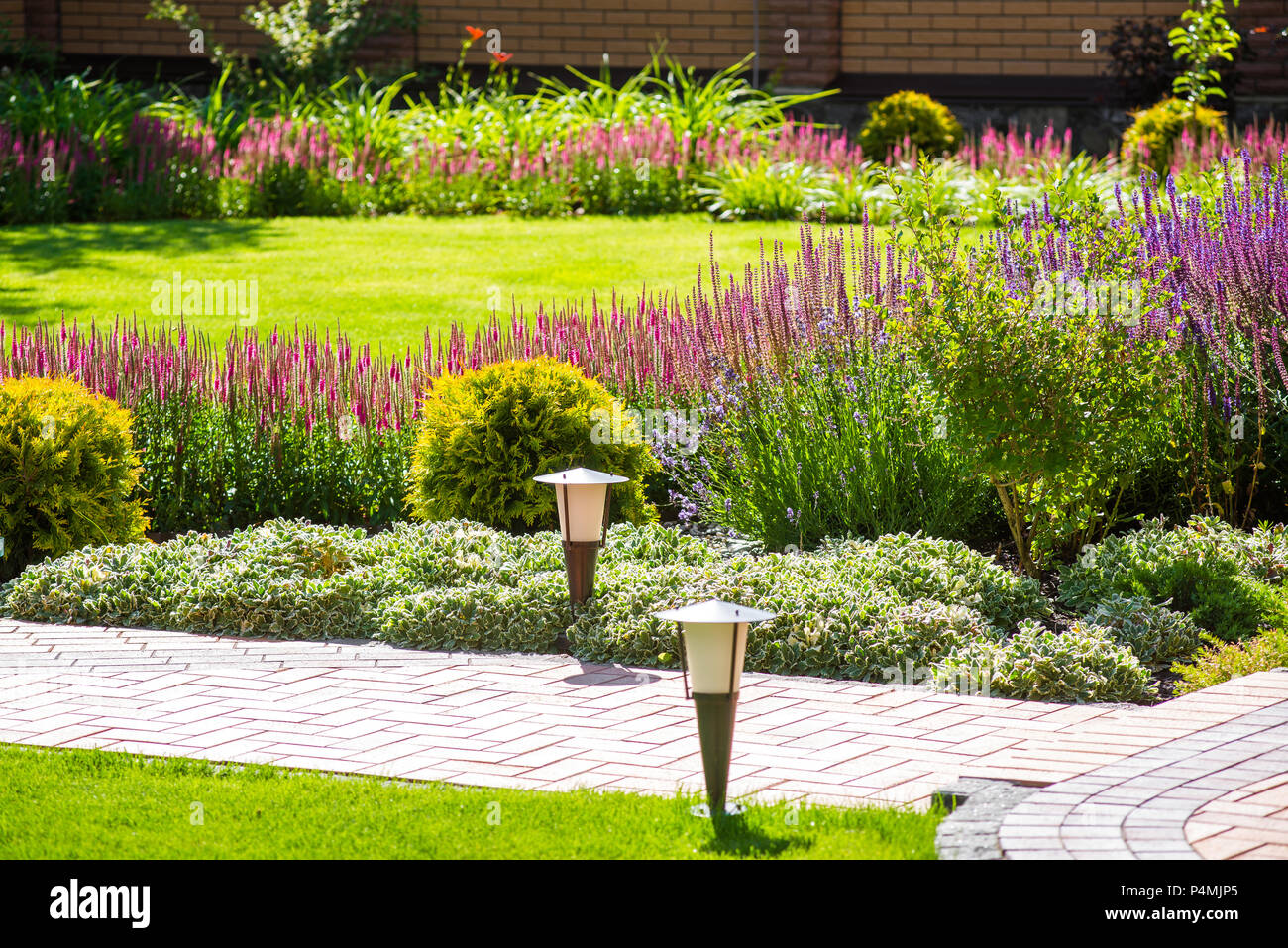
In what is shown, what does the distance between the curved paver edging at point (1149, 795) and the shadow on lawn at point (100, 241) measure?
10143 mm

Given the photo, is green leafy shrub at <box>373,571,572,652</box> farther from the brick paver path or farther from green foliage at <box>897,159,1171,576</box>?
green foliage at <box>897,159,1171,576</box>

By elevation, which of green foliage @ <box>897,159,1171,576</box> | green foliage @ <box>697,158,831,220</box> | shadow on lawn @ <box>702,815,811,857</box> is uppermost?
green foliage @ <box>697,158,831,220</box>

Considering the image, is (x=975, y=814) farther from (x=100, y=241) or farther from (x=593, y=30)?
(x=593, y=30)

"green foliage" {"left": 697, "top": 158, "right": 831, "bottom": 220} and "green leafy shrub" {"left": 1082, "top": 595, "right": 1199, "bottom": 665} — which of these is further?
"green foliage" {"left": 697, "top": 158, "right": 831, "bottom": 220}

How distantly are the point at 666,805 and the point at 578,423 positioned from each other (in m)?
3.32

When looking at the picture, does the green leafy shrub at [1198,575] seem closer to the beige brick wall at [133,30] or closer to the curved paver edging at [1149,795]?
the curved paver edging at [1149,795]

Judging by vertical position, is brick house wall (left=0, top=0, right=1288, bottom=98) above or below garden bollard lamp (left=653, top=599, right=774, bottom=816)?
above

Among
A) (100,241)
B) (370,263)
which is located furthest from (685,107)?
(100,241)

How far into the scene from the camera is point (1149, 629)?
5777mm

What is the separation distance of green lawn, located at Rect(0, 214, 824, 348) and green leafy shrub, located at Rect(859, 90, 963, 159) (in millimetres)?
2662

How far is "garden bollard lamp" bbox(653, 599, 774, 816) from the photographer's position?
4.04m

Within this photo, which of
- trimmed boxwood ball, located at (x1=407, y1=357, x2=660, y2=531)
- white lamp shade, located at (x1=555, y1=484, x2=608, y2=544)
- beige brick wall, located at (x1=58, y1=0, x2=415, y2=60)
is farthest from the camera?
beige brick wall, located at (x1=58, y1=0, x2=415, y2=60)

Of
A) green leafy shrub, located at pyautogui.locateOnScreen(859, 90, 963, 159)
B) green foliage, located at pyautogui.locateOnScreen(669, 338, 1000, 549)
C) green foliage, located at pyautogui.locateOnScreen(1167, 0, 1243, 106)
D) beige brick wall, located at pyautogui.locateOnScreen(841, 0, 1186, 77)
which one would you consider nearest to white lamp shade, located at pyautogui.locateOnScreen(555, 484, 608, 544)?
green foliage, located at pyautogui.locateOnScreen(669, 338, 1000, 549)

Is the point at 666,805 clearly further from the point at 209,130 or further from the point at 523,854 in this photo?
the point at 209,130
